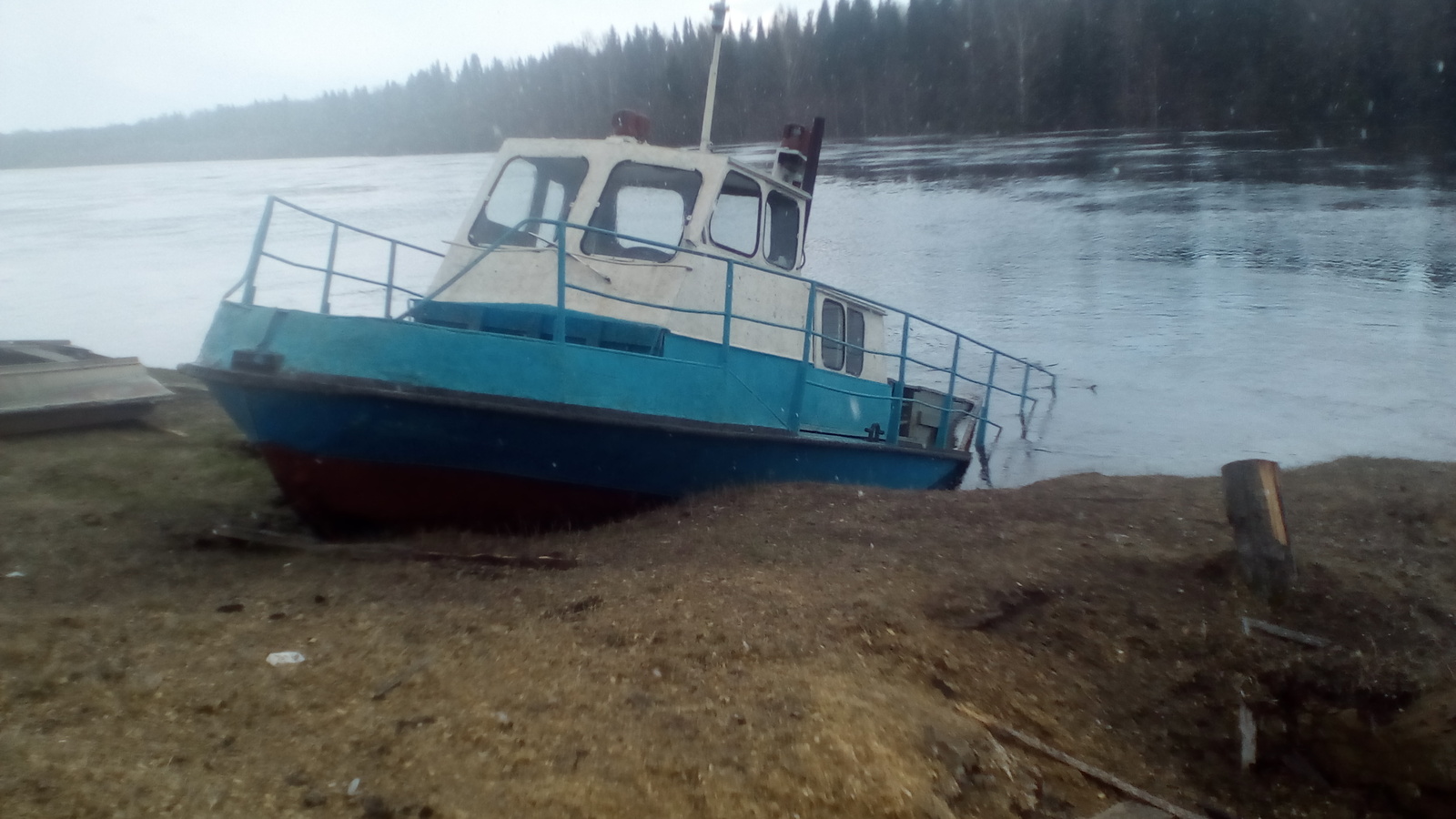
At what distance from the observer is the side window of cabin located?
277 inches

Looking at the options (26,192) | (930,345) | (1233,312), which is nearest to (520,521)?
(930,345)

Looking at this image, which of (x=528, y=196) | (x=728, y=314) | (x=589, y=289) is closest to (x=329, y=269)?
(x=528, y=196)

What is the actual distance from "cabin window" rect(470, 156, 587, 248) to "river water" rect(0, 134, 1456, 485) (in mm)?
2377

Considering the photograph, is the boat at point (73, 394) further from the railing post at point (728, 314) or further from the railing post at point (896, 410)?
the railing post at point (896, 410)

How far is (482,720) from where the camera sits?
8.95ft

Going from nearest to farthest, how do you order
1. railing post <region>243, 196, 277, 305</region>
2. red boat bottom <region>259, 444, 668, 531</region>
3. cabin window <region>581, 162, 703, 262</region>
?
red boat bottom <region>259, 444, 668, 531</region> → railing post <region>243, 196, 277, 305</region> → cabin window <region>581, 162, 703, 262</region>

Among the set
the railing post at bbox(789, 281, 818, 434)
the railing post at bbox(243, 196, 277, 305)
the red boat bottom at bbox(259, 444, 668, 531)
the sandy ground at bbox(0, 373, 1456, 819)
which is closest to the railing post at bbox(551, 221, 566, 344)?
the red boat bottom at bbox(259, 444, 668, 531)

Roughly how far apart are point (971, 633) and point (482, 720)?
6.62 feet

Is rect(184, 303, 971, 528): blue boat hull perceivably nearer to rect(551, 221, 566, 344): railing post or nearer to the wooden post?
rect(551, 221, 566, 344): railing post

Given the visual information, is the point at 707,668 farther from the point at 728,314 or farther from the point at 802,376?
the point at 802,376

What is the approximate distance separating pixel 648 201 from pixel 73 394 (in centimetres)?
434

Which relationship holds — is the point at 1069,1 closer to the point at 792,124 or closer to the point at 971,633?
the point at 792,124

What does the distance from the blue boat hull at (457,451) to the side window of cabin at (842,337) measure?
5.23ft

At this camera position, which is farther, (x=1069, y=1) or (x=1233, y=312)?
(x=1069, y=1)
